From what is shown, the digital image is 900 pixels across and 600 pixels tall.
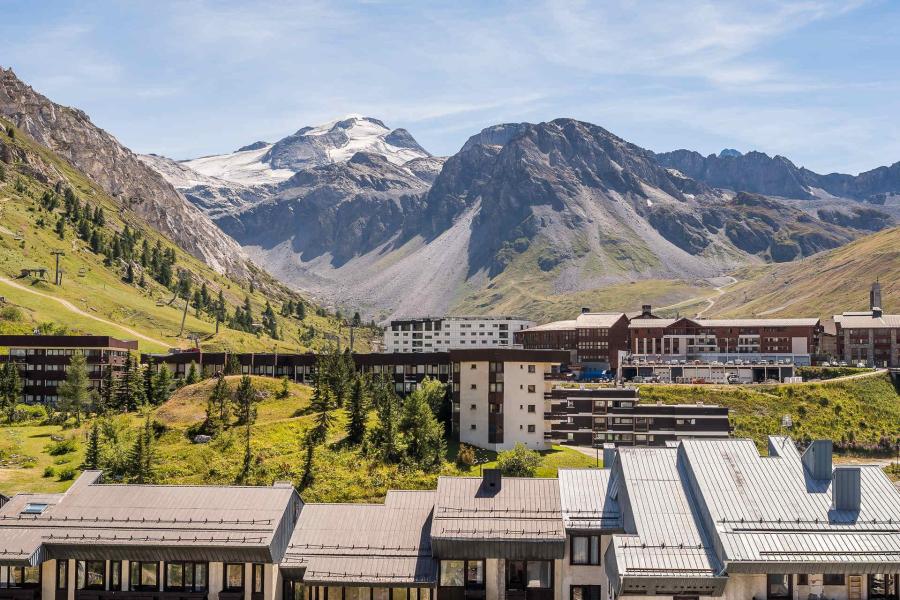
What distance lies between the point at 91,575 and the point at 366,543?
1599 cm

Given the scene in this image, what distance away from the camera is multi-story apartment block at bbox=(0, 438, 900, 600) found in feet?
175

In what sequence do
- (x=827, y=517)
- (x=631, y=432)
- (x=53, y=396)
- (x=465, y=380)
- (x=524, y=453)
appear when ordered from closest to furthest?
1. (x=827, y=517)
2. (x=524, y=453)
3. (x=465, y=380)
4. (x=631, y=432)
5. (x=53, y=396)

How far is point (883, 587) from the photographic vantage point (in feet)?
176

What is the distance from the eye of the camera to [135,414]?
13488 centimetres

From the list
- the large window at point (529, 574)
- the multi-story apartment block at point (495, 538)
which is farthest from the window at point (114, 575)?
the large window at point (529, 574)

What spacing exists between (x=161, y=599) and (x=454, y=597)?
54.7 ft

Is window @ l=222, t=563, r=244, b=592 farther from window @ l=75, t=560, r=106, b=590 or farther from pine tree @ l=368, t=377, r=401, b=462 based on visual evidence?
pine tree @ l=368, t=377, r=401, b=462

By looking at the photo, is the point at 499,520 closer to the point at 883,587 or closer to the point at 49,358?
the point at 883,587

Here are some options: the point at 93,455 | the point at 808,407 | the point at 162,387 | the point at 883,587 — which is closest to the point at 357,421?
the point at 93,455

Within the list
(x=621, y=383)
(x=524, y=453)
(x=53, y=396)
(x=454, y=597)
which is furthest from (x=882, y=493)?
(x=53, y=396)

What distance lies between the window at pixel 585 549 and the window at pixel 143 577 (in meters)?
23.8

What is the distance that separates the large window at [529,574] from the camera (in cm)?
5666

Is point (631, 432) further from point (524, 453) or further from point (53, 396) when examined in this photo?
point (53, 396)

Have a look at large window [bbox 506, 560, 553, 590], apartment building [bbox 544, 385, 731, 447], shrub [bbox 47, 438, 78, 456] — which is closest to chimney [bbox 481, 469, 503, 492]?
large window [bbox 506, 560, 553, 590]
